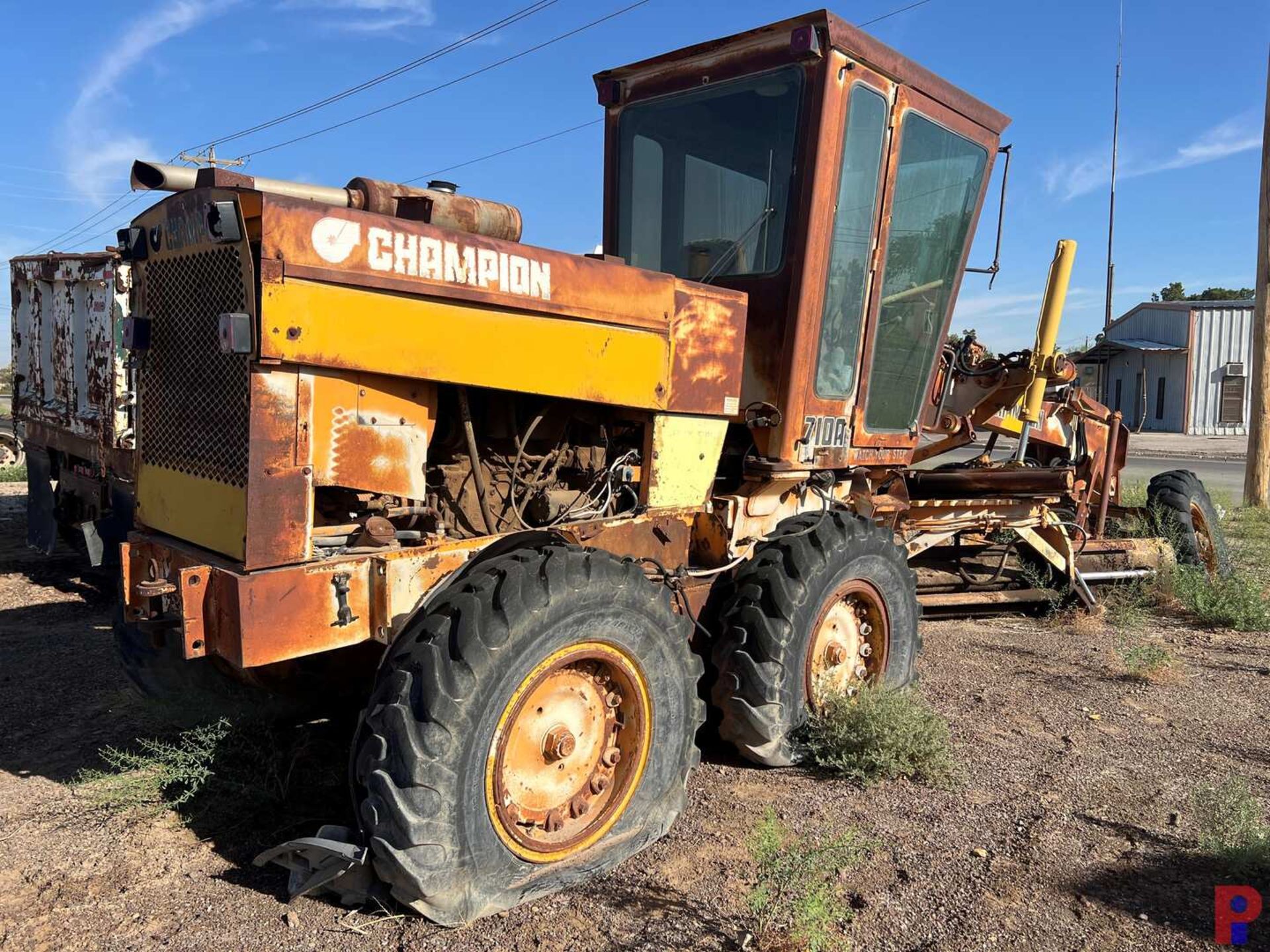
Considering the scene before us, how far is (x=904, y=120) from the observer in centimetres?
481

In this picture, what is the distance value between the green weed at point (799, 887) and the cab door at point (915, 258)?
7.40 feet

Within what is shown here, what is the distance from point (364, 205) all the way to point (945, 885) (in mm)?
2947

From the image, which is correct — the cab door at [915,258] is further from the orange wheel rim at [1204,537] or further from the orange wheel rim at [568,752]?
the orange wheel rim at [1204,537]

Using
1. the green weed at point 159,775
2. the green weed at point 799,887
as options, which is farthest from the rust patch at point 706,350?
the green weed at point 159,775

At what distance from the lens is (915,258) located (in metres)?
5.21

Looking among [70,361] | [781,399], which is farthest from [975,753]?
[70,361]

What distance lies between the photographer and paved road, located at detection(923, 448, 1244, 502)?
16.1 meters

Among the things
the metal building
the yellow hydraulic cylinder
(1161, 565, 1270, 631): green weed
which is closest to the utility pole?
(1161, 565, 1270, 631): green weed

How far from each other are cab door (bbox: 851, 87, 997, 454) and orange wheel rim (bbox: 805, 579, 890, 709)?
0.85 m

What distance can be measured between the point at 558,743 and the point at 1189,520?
6.69 meters

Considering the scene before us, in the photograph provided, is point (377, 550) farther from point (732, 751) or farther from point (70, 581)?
point (70, 581)

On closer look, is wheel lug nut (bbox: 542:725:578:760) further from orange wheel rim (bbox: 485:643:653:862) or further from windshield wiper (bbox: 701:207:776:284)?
windshield wiper (bbox: 701:207:776:284)

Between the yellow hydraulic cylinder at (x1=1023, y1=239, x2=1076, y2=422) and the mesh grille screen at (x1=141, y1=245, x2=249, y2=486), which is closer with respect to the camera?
the mesh grille screen at (x1=141, y1=245, x2=249, y2=486)

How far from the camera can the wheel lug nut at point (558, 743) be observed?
321 centimetres
